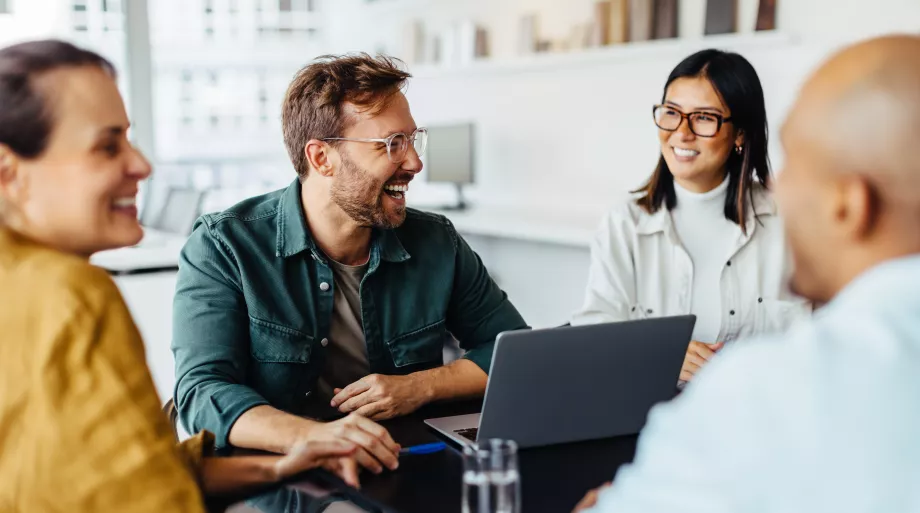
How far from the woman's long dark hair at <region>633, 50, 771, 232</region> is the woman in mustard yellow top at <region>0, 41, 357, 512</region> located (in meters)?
1.62

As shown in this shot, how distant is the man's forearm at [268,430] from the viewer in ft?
5.10

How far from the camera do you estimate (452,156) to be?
5.71 metres

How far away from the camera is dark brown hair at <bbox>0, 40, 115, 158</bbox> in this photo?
110 centimetres

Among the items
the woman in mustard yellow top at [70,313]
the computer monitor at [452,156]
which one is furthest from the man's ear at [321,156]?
the computer monitor at [452,156]

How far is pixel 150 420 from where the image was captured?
1.08m

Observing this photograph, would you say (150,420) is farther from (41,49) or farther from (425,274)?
(425,274)

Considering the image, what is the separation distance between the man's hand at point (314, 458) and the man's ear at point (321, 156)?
78 cm

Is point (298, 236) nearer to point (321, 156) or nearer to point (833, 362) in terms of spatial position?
point (321, 156)

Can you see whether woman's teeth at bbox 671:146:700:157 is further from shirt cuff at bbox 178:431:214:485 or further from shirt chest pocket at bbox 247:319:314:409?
shirt cuff at bbox 178:431:214:485

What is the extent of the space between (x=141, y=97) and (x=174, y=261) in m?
2.67

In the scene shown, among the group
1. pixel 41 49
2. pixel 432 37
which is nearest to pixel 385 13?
pixel 432 37

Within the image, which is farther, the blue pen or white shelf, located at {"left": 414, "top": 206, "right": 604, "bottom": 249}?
white shelf, located at {"left": 414, "top": 206, "right": 604, "bottom": 249}

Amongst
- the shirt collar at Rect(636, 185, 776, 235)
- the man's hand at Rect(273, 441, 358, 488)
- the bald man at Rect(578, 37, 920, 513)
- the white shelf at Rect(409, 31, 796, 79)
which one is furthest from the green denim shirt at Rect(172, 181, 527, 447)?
the white shelf at Rect(409, 31, 796, 79)

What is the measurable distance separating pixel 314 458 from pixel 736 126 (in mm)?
1545
